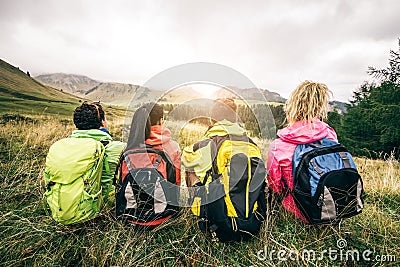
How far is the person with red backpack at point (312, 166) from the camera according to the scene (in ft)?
6.64

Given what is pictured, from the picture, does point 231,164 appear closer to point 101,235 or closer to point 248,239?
point 248,239

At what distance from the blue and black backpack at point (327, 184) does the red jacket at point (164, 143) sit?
130cm

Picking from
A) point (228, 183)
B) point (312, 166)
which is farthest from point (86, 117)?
point (312, 166)

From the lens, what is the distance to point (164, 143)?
230 centimetres

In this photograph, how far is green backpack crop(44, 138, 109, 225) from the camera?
208 cm

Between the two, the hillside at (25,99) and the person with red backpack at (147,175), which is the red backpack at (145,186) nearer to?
the person with red backpack at (147,175)

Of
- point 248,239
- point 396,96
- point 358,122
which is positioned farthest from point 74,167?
point 358,122

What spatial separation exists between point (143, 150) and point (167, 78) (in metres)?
0.96

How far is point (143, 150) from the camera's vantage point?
85.0 inches

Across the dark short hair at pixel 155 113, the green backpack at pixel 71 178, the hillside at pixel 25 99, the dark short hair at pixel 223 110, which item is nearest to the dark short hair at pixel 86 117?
the green backpack at pixel 71 178

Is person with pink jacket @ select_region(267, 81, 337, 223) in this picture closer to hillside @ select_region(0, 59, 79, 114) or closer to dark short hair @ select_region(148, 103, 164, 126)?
dark short hair @ select_region(148, 103, 164, 126)
